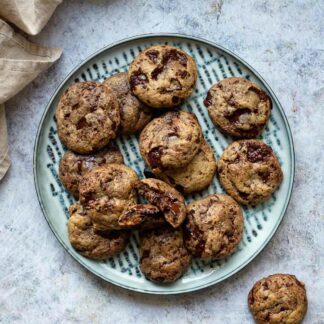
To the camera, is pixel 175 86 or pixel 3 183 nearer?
pixel 175 86

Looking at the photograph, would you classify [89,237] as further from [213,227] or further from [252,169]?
[252,169]

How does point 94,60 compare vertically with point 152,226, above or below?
above

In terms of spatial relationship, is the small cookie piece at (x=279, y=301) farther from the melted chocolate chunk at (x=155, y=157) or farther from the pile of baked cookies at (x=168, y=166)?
the melted chocolate chunk at (x=155, y=157)

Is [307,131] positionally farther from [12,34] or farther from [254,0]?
[12,34]

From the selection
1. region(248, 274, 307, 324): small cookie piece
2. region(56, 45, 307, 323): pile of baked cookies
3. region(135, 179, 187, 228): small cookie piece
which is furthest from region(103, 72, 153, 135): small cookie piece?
region(248, 274, 307, 324): small cookie piece

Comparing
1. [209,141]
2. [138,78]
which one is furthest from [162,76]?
[209,141]

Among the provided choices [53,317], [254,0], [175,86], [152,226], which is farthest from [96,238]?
[254,0]

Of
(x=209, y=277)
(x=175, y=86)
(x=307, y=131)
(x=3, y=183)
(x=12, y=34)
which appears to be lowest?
(x=209, y=277)
